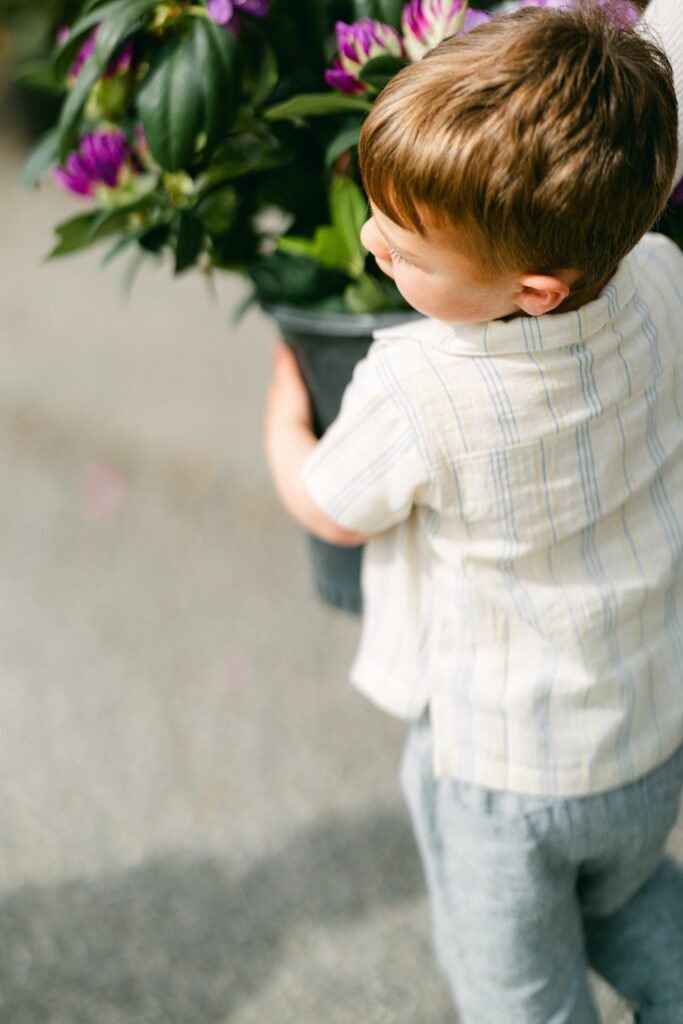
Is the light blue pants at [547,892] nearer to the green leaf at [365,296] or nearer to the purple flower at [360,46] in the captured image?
the green leaf at [365,296]

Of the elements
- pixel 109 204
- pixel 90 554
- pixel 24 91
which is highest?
pixel 109 204

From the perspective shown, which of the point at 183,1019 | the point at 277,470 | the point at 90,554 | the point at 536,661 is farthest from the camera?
the point at 90,554

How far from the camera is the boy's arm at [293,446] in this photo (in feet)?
3.23

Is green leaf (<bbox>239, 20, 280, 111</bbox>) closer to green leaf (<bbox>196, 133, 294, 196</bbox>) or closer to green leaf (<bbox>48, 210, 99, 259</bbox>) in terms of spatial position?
green leaf (<bbox>196, 133, 294, 196</bbox>)

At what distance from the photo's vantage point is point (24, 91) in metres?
4.11

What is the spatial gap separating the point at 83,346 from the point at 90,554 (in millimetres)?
964

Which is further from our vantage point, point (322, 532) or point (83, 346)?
point (83, 346)

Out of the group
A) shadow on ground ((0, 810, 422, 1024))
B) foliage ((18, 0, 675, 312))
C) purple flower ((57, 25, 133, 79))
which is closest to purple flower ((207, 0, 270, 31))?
foliage ((18, 0, 675, 312))

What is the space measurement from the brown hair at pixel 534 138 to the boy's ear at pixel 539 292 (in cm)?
1

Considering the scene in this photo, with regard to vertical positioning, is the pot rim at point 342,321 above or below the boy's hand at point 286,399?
above

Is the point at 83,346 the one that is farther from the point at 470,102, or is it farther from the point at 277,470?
the point at 470,102

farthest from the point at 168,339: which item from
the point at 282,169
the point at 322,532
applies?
the point at 322,532

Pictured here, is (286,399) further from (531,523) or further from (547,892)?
(547,892)

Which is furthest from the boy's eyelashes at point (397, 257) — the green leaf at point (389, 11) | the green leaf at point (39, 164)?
the green leaf at point (39, 164)
